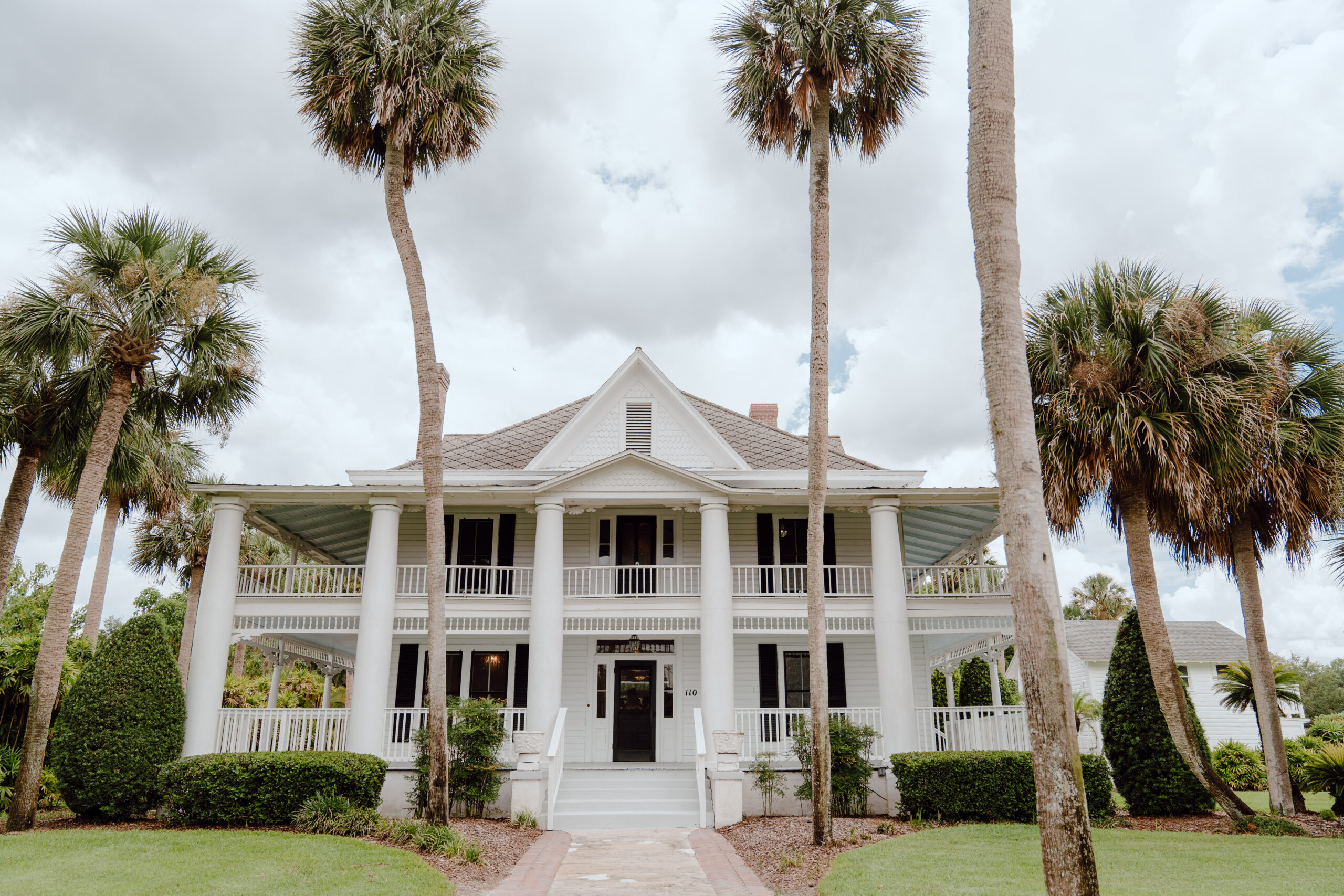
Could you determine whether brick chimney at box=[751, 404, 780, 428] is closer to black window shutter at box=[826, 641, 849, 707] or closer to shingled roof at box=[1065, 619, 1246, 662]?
black window shutter at box=[826, 641, 849, 707]

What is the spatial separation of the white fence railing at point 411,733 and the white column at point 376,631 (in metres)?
0.31

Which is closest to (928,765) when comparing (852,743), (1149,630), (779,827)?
(852,743)

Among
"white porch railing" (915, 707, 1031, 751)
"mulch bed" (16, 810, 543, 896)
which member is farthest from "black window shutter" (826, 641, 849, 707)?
"mulch bed" (16, 810, 543, 896)

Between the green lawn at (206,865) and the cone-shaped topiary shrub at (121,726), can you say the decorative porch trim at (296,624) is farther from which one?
the green lawn at (206,865)

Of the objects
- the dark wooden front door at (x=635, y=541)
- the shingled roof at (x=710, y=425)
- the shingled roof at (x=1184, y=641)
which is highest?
the shingled roof at (x=710, y=425)

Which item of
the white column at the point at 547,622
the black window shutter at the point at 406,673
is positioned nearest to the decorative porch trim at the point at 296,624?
the black window shutter at the point at 406,673

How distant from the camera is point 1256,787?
75.8ft

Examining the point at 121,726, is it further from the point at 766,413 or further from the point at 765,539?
the point at 766,413

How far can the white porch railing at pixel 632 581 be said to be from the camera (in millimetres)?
17875

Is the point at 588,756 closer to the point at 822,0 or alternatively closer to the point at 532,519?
the point at 532,519

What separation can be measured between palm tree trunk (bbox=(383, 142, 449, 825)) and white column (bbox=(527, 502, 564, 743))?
2595mm

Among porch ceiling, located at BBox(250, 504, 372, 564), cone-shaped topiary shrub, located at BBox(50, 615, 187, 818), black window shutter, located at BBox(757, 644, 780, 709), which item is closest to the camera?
cone-shaped topiary shrub, located at BBox(50, 615, 187, 818)

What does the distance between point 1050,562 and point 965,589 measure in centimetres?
1120

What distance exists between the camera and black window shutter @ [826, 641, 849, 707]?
1897 centimetres
